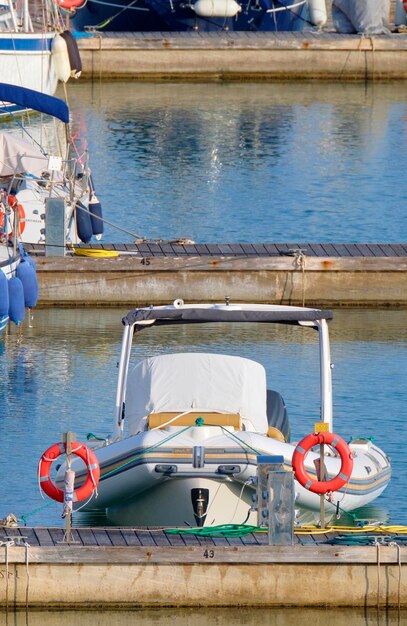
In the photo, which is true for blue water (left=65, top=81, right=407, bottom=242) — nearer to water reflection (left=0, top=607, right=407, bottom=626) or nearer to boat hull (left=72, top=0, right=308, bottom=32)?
boat hull (left=72, top=0, right=308, bottom=32)

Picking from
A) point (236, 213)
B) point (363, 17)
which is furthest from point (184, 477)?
point (363, 17)

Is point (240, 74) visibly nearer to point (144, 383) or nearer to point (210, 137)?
point (210, 137)

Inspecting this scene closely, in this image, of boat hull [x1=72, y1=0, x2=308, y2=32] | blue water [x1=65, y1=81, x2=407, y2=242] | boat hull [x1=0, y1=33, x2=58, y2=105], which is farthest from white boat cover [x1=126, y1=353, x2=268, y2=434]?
boat hull [x1=72, y1=0, x2=308, y2=32]

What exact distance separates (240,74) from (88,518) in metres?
27.6

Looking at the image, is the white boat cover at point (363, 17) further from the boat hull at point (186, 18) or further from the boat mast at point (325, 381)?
the boat mast at point (325, 381)

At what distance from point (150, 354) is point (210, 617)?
830 cm

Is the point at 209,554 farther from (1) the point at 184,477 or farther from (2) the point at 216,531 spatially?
(1) the point at 184,477

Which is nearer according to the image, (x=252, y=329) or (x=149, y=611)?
(x=149, y=611)

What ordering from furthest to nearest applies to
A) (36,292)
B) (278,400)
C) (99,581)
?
(36,292)
(278,400)
(99,581)

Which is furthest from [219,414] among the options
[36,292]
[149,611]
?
[36,292]

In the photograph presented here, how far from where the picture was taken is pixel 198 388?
14703mm

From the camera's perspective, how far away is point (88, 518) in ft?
49.6

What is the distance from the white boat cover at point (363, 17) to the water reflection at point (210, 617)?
31948mm

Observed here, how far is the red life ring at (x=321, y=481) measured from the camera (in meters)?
13.0
